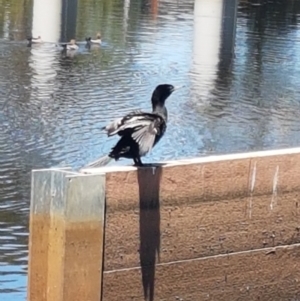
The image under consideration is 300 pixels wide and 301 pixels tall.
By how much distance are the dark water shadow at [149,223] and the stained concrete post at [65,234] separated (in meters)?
0.35

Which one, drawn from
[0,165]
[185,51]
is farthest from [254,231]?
[185,51]

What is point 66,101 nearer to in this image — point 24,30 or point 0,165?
point 0,165

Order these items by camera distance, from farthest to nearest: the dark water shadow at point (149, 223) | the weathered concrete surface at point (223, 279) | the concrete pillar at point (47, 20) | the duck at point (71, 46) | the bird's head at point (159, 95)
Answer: the concrete pillar at point (47, 20)
the duck at point (71, 46)
the bird's head at point (159, 95)
the weathered concrete surface at point (223, 279)
the dark water shadow at point (149, 223)

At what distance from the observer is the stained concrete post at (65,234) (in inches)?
246

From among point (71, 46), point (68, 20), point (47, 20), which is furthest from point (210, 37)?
point (71, 46)

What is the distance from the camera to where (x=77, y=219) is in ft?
20.7

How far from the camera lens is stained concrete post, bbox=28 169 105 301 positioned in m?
6.24

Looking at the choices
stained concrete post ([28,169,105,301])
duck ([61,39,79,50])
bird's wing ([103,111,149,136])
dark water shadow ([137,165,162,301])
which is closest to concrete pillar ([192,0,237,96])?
duck ([61,39,79,50])

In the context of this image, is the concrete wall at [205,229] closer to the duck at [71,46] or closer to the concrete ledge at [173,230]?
the concrete ledge at [173,230]

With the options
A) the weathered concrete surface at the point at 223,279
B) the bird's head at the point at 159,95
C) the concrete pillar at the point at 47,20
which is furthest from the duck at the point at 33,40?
the bird's head at the point at 159,95

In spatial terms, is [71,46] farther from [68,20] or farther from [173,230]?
[173,230]

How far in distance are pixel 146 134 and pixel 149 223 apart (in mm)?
598

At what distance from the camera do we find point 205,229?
23.2 ft

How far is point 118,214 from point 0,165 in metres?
5.85
